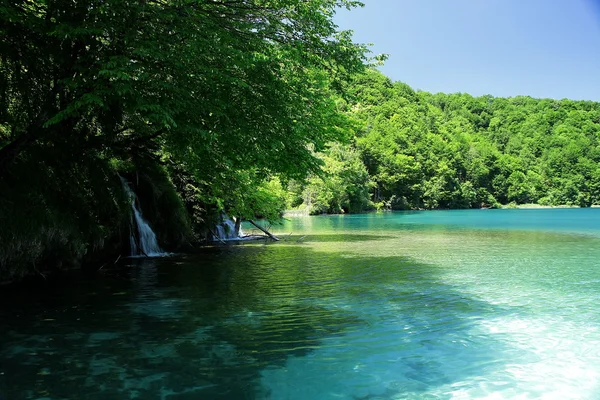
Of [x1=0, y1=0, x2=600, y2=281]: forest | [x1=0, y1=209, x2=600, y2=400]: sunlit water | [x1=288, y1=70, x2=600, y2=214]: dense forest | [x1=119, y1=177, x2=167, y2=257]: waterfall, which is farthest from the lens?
[x1=288, y1=70, x2=600, y2=214]: dense forest

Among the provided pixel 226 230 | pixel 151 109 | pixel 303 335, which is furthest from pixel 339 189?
pixel 303 335

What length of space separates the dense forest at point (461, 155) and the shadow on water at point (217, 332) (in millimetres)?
62784

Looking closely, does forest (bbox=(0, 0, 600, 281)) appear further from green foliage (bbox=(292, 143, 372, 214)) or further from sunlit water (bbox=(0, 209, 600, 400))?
green foliage (bbox=(292, 143, 372, 214))

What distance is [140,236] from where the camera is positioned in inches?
734

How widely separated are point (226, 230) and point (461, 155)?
116 meters

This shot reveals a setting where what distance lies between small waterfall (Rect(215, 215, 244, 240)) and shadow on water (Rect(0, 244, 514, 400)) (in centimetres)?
1370

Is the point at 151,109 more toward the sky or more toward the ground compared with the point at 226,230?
more toward the sky

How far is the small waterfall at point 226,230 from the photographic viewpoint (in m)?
27.8

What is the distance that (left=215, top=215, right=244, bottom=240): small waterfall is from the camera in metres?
27.8

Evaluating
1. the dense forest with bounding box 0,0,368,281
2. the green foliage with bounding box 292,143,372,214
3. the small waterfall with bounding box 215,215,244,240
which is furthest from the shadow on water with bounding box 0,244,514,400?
the green foliage with bounding box 292,143,372,214

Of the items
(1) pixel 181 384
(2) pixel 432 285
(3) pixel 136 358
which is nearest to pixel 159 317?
(3) pixel 136 358

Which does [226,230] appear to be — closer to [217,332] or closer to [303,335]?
[217,332]

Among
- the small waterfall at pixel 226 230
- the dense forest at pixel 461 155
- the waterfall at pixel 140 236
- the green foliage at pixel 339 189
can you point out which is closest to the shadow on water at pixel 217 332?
the waterfall at pixel 140 236

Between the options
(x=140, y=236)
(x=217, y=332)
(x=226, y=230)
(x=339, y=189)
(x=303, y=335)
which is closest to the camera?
(x=303, y=335)
